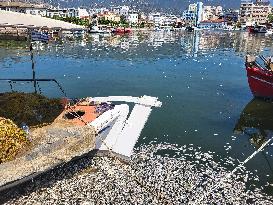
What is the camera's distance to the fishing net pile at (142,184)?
45.9 feet

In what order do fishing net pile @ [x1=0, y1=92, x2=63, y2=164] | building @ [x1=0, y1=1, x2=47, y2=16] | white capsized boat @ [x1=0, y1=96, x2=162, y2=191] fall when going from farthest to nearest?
building @ [x1=0, y1=1, x2=47, y2=16], fishing net pile @ [x1=0, y1=92, x2=63, y2=164], white capsized boat @ [x1=0, y1=96, x2=162, y2=191]

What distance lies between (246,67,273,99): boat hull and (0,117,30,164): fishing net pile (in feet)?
81.0

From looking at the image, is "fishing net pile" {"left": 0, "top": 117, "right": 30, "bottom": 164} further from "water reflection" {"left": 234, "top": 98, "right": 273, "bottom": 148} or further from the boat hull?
the boat hull

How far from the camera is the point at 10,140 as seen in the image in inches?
495

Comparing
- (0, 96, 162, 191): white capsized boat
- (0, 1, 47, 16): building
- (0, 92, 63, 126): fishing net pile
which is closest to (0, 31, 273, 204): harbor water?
(0, 96, 162, 191): white capsized boat

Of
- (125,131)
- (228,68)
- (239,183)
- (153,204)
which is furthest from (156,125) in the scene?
(228,68)

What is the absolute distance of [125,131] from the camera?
1880 cm

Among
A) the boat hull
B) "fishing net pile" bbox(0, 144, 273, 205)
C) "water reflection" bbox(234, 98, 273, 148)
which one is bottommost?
"water reflection" bbox(234, 98, 273, 148)

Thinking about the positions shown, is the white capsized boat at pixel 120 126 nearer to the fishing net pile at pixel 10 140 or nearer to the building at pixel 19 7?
the fishing net pile at pixel 10 140

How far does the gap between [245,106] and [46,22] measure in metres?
20.5

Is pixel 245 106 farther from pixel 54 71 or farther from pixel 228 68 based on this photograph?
pixel 54 71

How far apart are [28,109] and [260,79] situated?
2391cm

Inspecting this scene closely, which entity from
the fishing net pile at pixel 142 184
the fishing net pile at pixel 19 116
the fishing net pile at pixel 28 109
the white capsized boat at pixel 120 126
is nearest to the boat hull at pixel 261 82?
the white capsized boat at pixel 120 126

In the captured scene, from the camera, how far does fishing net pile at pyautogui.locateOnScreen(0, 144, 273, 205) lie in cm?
1398
